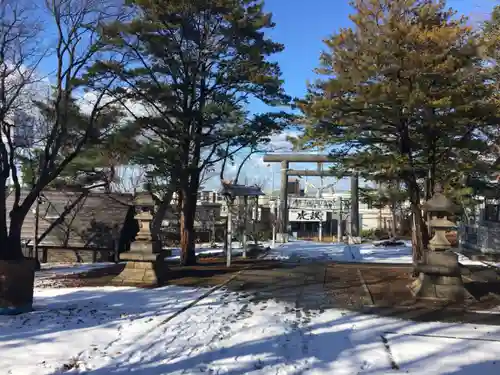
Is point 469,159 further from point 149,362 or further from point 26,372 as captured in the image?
point 26,372

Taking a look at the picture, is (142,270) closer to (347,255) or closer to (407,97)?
(407,97)

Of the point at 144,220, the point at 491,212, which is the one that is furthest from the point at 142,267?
the point at 491,212

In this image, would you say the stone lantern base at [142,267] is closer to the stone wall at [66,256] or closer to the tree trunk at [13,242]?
the tree trunk at [13,242]

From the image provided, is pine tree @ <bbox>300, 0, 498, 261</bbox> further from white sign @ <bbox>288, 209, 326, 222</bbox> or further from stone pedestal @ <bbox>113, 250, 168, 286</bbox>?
white sign @ <bbox>288, 209, 326, 222</bbox>

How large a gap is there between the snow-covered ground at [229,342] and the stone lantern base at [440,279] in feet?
7.31

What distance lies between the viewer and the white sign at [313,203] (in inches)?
1210

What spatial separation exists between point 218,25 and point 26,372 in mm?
11762

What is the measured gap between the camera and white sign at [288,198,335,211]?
30734 mm

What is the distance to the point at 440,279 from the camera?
1048cm

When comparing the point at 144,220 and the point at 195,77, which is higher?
the point at 195,77

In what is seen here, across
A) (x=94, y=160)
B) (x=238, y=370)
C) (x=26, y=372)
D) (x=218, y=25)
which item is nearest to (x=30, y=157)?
(x=94, y=160)

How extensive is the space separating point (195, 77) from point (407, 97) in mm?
6494

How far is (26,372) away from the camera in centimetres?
557

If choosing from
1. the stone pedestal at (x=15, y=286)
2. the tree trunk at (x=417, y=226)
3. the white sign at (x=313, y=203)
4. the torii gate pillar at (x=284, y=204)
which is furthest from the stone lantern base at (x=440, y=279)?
the white sign at (x=313, y=203)
